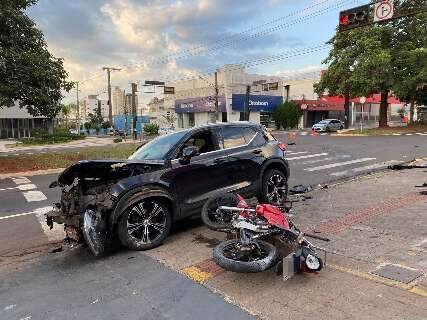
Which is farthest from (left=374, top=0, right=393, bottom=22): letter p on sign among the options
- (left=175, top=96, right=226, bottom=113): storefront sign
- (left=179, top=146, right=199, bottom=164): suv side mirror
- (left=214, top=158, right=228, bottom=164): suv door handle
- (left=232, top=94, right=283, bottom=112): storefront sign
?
(left=175, top=96, right=226, bottom=113): storefront sign

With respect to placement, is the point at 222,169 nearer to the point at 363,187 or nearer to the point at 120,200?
the point at 120,200

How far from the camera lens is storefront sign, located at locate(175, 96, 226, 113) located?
54688mm

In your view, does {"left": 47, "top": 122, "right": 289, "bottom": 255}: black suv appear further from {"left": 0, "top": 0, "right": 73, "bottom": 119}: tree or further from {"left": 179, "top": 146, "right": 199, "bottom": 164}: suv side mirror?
{"left": 0, "top": 0, "right": 73, "bottom": 119}: tree

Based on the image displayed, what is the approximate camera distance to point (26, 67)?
1658 centimetres

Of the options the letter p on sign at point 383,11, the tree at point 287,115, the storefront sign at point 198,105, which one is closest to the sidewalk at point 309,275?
the letter p on sign at point 383,11

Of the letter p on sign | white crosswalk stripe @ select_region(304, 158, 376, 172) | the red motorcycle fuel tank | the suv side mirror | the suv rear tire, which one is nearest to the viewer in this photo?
the red motorcycle fuel tank

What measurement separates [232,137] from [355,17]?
1121 centimetres

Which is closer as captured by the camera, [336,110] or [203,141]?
[203,141]

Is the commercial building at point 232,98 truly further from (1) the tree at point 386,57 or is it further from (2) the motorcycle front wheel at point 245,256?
(2) the motorcycle front wheel at point 245,256

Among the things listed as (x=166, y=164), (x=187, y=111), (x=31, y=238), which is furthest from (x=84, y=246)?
(x=187, y=111)

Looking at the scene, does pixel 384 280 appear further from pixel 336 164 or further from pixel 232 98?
pixel 232 98

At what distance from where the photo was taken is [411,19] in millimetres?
35594

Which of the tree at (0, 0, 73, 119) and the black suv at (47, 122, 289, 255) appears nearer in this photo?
the black suv at (47, 122, 289, 255)

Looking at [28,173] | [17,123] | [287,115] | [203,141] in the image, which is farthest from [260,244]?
[17,123]
